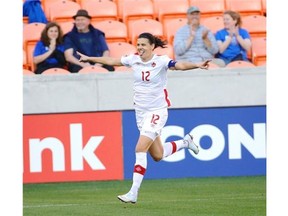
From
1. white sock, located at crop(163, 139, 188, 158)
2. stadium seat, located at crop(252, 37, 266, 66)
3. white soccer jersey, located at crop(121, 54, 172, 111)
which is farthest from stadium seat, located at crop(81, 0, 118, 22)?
white soccer jersey, located at crop(121, 54, 172, 111)

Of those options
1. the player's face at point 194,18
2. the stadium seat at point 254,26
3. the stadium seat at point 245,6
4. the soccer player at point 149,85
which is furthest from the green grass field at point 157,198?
the stadium seat at point 245,6

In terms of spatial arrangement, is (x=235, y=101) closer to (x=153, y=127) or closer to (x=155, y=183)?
(x=155, y=183)

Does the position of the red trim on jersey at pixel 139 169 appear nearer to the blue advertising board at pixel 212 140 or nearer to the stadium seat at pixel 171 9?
the blue advertising board at pixel 212 140

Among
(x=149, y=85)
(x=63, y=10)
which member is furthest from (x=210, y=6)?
(x=149, y=85)

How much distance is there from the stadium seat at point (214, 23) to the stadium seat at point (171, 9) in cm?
46

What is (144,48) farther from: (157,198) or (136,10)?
(136,10)

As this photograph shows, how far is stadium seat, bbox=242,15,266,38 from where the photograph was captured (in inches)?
527

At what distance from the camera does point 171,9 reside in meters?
13.5

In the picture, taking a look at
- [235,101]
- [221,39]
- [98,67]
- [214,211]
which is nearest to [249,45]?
[221,39]

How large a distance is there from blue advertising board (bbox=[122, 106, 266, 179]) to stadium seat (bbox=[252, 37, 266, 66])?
1335 millimetres

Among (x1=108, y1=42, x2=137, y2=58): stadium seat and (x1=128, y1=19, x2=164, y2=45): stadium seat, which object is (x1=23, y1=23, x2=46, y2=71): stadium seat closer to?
(x1=108, y1=42, x2=137, y2=58): stadium seat

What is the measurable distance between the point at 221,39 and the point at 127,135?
7.57 ft

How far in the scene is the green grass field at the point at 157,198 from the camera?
7312 millimetres

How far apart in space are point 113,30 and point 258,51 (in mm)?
2399
